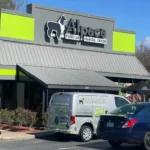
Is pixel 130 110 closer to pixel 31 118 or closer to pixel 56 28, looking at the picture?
pixel 31 118

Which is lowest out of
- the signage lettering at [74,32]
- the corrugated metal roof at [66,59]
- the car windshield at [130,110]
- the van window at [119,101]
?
the car windshield at [130,110]

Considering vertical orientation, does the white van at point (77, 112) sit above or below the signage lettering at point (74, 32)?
below

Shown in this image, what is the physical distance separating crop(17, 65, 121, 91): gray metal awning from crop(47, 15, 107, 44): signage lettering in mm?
2445

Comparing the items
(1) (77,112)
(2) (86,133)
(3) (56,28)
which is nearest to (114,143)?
(2) (86,133)

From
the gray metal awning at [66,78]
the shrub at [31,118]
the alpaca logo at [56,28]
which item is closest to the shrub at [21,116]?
the shrub at [31,118]

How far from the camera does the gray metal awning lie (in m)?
21.4

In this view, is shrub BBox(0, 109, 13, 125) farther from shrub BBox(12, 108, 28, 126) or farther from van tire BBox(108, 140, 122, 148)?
van tire BBox(108, 140, 122, 148)

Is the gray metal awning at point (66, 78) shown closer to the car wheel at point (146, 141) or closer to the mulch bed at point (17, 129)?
the mulch bed at point (17, 129)

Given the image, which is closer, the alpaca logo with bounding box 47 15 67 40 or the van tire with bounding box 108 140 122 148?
the van tire with bounding box 108 140 122 148

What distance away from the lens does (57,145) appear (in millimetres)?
15078

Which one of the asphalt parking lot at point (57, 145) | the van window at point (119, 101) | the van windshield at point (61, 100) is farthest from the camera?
the van window at point (119, 101)

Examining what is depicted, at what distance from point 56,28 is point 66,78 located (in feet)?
13.1

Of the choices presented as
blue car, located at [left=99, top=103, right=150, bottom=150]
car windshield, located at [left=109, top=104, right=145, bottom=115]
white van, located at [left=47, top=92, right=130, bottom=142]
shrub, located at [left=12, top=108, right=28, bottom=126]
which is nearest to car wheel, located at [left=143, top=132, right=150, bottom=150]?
blue car, located at [left=99, top=103, right=150, bottom=150]

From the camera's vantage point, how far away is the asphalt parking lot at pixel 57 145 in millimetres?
14164
